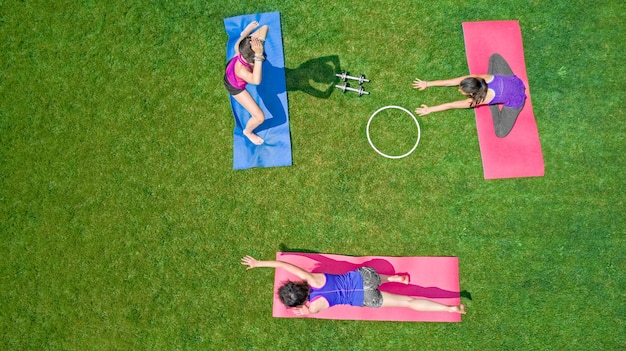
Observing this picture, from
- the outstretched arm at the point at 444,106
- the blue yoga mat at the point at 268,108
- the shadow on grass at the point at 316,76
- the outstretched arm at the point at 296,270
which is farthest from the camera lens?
the shadow on grass at the point at 316,76

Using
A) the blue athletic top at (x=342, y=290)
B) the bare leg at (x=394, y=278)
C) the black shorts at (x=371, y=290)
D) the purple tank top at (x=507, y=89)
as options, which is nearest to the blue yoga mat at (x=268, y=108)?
the blue athletic top at (x=342, y=290)

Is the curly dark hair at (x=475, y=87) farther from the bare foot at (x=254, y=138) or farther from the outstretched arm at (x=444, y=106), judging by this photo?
the bare foot at (x=254, y=138)

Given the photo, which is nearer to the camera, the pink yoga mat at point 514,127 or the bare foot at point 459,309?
the bare foot at point 459,309

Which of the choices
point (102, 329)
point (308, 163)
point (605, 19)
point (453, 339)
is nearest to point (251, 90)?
point (308, 163)

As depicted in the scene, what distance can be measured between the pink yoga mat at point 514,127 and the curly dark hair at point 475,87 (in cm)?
67

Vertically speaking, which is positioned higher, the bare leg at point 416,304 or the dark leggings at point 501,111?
the dark leggings at point 501,111

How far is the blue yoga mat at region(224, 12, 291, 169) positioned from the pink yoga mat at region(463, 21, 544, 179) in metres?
3.35

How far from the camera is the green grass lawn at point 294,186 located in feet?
21.8

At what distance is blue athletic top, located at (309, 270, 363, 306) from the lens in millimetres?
5883

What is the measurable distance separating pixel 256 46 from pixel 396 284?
4.31 metres

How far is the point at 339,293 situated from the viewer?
19.4 ft

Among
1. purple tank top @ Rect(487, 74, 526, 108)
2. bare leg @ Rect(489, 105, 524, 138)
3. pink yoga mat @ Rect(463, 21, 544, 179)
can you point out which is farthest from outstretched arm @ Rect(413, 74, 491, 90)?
bare leg @ Rect(489, 105, 524, 138)

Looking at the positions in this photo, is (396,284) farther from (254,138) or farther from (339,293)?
(254,138)

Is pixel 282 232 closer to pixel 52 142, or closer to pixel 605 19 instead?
pixel 52 142
